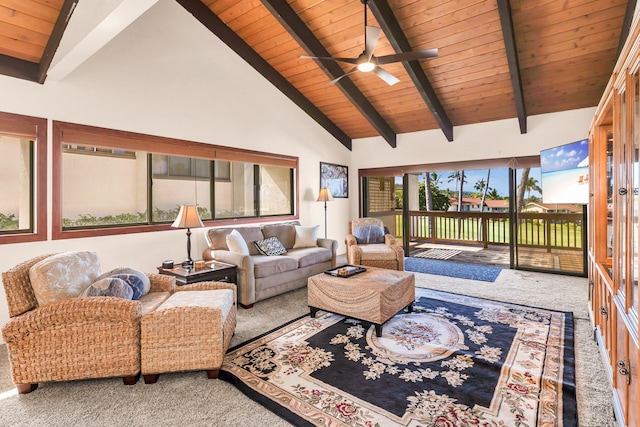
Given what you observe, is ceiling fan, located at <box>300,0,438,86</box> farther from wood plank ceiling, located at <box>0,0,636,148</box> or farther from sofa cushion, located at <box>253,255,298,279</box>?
sofa cushion, located at <box>253,255,298,279</box>

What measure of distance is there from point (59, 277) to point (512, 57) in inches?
196

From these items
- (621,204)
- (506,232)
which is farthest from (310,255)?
(506,232)

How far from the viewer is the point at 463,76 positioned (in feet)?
15.4

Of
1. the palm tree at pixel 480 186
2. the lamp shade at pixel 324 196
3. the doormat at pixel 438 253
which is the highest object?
the palm tree at pixel 480 186

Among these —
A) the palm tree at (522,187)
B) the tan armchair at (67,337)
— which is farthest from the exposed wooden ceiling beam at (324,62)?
the tan armchair at (67,337)

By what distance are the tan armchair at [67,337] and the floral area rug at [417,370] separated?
691mm

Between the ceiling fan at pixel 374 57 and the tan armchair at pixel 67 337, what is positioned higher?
the ceiling fan at pixel 374 57

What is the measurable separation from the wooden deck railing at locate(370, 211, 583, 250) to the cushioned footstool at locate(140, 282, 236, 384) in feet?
17.6

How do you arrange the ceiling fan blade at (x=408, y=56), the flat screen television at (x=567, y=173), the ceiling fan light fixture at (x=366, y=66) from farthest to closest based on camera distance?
the flat screen television at (x=567, y=173)
the ceiling fan light fixture at (x=366, y=66)
the ceiling fan blade at (x=408, y=56)

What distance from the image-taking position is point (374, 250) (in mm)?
4891

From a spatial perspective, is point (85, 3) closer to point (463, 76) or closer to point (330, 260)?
point (330, 260)

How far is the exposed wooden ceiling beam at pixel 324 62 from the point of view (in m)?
3.96

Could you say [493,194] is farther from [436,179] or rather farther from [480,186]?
[436,179]

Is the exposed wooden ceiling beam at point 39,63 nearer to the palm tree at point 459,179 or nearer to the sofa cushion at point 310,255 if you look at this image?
the sofa cushion at point 310,255
